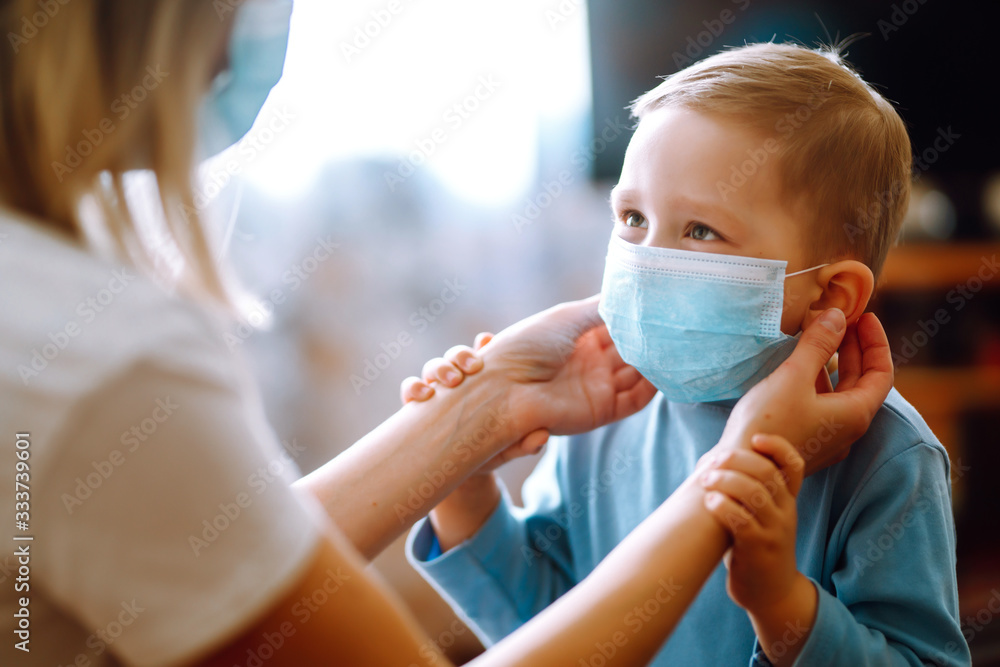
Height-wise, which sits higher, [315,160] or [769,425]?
[315,160]

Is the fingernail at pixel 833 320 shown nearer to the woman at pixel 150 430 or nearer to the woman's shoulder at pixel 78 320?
the woman at pixel 150 430

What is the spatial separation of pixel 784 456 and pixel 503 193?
6.67ft

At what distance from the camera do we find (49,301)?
→ 0.52 meters

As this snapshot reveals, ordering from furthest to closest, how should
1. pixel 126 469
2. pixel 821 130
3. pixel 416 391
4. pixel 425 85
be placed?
pixel 425 85 → pixel 416 391 → pixel 821 130 → pixel 126 469

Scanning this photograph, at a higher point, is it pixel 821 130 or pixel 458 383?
pixel 821 130

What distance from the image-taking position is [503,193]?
2.66 meters

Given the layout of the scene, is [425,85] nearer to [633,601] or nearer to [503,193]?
[503,193]

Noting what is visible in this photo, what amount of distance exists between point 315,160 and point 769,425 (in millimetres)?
2102

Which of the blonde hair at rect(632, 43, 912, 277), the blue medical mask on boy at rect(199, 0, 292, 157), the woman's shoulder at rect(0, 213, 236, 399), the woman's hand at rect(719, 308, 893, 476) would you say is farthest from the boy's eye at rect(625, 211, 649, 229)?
the woman's shoulder at rect(0, 213, 236, 399)

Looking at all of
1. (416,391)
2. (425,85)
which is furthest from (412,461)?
(425,85)

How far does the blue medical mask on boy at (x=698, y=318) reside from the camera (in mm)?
906

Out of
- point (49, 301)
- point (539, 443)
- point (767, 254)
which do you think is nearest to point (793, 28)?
point (767, 254)

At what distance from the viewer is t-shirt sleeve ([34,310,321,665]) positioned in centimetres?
49

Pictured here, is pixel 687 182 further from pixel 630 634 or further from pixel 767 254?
pixel 630 634
